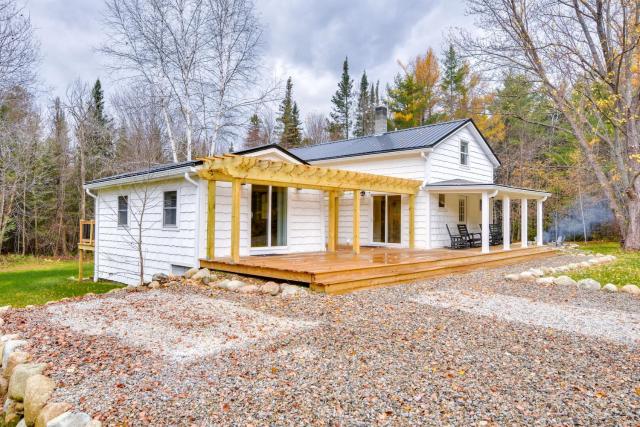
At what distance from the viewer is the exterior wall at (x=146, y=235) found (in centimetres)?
895

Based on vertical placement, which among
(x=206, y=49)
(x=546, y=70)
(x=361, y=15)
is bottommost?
(x=546, y=70)

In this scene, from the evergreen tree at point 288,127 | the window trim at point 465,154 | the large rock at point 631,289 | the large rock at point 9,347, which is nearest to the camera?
the large rock at point 9,347

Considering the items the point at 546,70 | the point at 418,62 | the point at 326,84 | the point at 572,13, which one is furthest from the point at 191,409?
the point at 326,84

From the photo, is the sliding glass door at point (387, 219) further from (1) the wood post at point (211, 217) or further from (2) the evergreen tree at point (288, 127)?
(2) the evergreen tree at point (288, 127)

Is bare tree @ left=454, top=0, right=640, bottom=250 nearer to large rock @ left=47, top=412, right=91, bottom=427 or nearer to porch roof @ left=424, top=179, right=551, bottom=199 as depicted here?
porch roof @ left=424, top=179, right=551, bottom=199

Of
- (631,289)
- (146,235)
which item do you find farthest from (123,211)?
(631,289)

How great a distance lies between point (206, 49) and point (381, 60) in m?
16.1

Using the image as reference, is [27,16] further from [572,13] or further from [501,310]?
[572,13]

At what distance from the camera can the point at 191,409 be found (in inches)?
110

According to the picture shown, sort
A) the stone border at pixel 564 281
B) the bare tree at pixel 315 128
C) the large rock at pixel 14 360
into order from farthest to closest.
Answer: the bare tree at pixel 315 128 → the stone border at pixel 564 281 → the large rock at pixel 14 360

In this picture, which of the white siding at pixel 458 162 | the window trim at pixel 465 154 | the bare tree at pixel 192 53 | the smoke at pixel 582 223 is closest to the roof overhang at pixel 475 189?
the white siding at pixel 458 162

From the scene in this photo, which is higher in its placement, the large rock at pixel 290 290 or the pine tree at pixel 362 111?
the pine tree at pixel 362 111

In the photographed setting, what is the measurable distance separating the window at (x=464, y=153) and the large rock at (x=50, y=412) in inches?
528

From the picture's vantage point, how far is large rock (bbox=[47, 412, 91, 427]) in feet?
8.73
